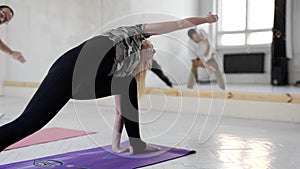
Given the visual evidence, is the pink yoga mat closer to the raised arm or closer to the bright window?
the raised arm

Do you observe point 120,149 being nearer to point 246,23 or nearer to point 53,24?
point 53,24

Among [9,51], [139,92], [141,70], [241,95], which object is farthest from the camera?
[241,95]

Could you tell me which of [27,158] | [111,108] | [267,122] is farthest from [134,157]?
[111,108]

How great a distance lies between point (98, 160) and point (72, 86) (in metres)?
0.38

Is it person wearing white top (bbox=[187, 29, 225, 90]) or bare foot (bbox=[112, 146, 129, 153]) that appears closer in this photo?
bare foot (bbox=[112, 146, 129, 153])

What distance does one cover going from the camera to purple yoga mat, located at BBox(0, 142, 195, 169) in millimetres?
1561

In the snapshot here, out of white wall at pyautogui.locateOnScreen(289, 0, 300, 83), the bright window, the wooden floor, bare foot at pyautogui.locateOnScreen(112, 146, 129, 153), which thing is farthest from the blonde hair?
white wall at pyautogui.locateOnScreen(289, 0, 300, 83)

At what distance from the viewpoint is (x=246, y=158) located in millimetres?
1743

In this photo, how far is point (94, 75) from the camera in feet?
5.15

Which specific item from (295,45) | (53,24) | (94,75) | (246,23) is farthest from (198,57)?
(53,24)

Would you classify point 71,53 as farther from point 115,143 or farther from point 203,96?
point 203,96

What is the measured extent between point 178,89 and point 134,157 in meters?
1.74

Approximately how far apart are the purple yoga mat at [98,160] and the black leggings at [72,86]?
206mm

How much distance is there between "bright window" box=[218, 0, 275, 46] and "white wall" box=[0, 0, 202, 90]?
61 cm
